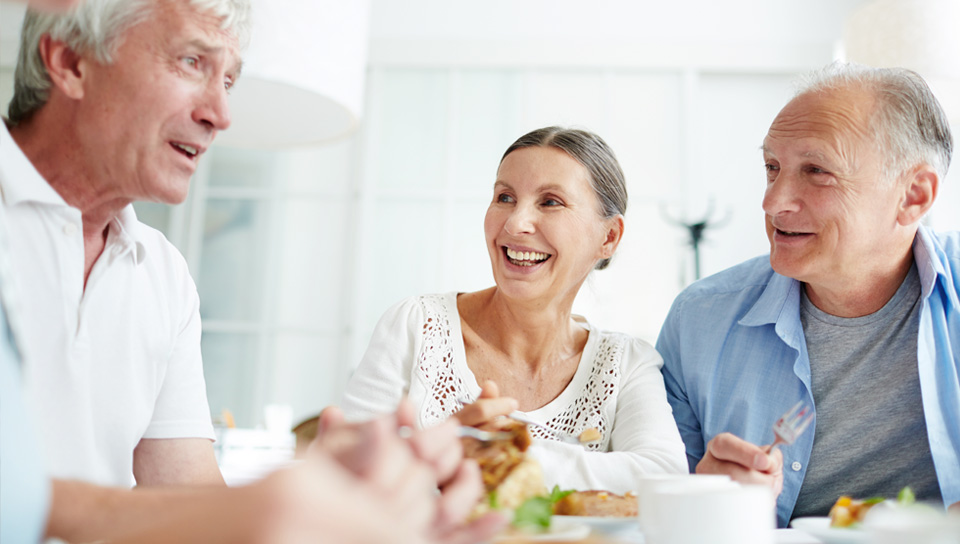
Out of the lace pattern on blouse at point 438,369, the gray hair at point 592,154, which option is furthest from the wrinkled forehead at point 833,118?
the lace pattern on blouse at point 438,369

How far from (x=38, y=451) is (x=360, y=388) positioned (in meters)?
0.90

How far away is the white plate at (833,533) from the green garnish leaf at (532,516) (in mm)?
330

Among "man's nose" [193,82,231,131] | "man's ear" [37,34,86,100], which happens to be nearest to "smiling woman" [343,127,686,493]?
"man's nose" [193,82,231,131]

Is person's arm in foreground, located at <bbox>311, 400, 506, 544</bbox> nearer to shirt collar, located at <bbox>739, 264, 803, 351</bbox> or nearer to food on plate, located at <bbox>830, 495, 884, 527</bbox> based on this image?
food on plate, located at <bbox>830, 495, 884, 527</bbox>

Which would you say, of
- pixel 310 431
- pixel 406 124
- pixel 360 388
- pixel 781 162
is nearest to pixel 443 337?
pixel 360 388

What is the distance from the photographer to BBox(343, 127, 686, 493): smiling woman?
4.88ft

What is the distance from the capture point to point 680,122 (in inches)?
184

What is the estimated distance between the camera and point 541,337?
1.73 m

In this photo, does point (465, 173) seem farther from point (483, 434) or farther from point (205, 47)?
point (483, 434)

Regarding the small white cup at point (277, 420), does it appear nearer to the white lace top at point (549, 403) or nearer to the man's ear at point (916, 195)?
the white lace top at point (549, 403)

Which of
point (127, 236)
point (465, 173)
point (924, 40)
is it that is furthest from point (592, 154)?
point (465, 173)

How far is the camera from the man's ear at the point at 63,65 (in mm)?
1145

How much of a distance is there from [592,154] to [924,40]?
1744mm

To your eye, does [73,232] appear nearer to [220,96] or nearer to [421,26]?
[220,96]
